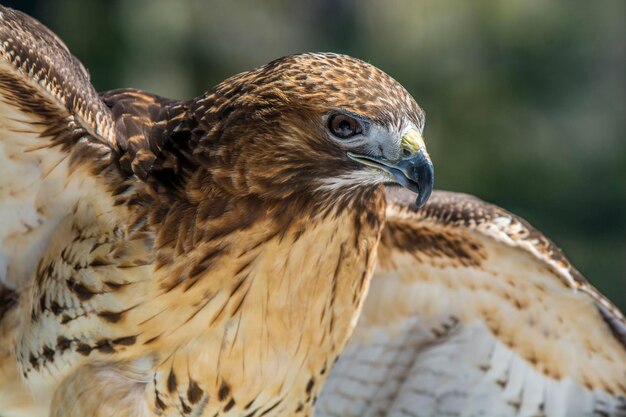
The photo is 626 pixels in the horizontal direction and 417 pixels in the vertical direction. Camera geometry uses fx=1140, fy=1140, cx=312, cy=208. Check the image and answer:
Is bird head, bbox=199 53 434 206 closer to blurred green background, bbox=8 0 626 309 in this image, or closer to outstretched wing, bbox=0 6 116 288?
outstretched wing, bbox=0 6 116 288

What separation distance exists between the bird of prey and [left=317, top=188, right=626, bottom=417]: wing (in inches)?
2.8

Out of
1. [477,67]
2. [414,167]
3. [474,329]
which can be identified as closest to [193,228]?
[414,167]

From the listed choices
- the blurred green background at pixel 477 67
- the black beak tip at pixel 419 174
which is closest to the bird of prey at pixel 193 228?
the black beak tip at pixel 419 174

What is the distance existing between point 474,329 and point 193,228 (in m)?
1.53

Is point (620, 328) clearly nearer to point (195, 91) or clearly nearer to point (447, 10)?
point (195, 91)

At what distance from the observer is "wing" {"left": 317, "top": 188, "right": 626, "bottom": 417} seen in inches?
150

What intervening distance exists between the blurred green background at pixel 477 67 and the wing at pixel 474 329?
190 inches

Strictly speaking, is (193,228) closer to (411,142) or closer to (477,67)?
(411,142)

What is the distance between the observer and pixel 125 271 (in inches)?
121

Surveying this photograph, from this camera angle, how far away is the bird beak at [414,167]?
2.75 m

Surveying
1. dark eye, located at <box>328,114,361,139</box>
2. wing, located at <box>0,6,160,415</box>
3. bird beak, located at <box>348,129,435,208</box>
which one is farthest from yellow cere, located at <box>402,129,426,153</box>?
wing, located at <box>0,6,160,415</box>

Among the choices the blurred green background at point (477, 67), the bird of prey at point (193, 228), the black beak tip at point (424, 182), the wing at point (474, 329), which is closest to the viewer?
the black beak tip at point (424, 182)

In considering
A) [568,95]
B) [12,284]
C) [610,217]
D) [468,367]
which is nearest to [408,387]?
[468,367]

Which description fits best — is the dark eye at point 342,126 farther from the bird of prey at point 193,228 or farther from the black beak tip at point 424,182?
the black beak tip at point 424,182
